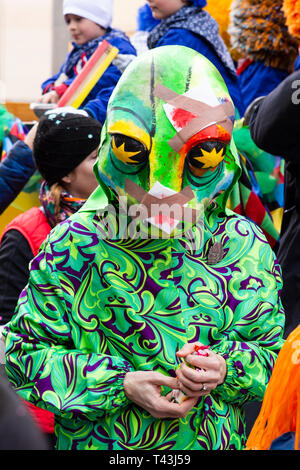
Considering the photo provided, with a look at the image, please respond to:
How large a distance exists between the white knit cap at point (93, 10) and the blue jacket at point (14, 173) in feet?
3.63

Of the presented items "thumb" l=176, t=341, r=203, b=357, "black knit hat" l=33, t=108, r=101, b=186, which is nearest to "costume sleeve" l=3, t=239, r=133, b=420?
"thumb" l=176, t=341, r=203, b=357

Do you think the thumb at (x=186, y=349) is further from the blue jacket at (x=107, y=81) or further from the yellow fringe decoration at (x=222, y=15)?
the yellow fringe decoration at (x=222, y=15)

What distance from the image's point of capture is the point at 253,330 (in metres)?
2.13

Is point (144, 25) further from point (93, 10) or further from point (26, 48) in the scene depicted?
point (26, 48)

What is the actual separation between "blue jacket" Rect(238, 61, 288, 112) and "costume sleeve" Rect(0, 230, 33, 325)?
1734 millimetres

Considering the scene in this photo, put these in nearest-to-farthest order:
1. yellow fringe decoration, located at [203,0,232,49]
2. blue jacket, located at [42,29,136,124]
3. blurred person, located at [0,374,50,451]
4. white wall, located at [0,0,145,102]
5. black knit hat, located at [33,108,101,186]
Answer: blurred person, located at [0,374,50,451] → black knit hat, located at [33,108,101,186] → blue jacket, located at [42,29,136,124] → yellow fringe decoration, located at [203,0,232,49] → white wall, located at [0,0,145,102]

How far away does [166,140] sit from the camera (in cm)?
201

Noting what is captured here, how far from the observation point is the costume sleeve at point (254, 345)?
205 cm

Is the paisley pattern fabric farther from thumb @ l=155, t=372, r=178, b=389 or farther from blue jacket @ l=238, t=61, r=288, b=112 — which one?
blue jacket @ l=238, t=61, r=288, b=112

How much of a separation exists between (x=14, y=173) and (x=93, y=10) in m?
1.23

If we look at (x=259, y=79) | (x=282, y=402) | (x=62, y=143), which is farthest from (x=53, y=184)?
(x=282, y=402)

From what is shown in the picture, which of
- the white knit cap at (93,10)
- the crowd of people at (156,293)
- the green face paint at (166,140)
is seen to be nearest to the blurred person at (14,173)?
the white knit cap at (93,10)

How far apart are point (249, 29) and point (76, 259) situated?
95.5 inches

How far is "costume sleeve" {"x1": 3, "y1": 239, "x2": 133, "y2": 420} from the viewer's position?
2021 mm
